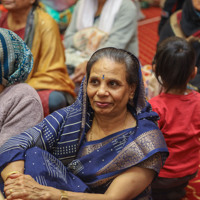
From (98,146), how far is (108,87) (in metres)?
0.31

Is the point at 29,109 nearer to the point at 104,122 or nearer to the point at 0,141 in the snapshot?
the point at 0,141

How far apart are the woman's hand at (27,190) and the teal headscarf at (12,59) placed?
62cm

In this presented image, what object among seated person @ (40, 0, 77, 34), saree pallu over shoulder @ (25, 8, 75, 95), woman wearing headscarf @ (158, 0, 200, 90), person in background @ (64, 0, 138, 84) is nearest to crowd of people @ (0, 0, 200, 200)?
saree pallu over shoulder @ (25, 8, 75, 95)

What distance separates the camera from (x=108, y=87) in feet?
5.41

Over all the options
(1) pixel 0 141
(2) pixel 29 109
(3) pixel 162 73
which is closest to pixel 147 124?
(3) pixel 162 73

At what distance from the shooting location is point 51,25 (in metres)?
2.79

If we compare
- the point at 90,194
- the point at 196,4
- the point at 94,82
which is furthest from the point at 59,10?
the point at 90,194

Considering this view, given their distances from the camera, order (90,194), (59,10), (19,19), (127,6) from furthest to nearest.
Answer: (59,10) → (127,6) → (19,19) → (90,194)

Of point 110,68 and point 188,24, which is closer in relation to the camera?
point 110,68

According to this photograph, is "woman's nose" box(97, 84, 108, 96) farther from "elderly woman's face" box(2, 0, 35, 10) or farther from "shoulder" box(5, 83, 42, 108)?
"elderly woman's face" box(2, 0, 35, 10)

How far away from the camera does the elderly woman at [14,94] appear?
1.88 metres

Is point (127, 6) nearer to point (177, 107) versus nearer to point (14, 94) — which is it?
point (177, 107)

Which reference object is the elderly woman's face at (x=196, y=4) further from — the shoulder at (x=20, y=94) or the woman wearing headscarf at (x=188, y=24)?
the shoulder at (x=20, y=94)

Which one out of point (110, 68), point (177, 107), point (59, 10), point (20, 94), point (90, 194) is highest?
point (110, 68)
